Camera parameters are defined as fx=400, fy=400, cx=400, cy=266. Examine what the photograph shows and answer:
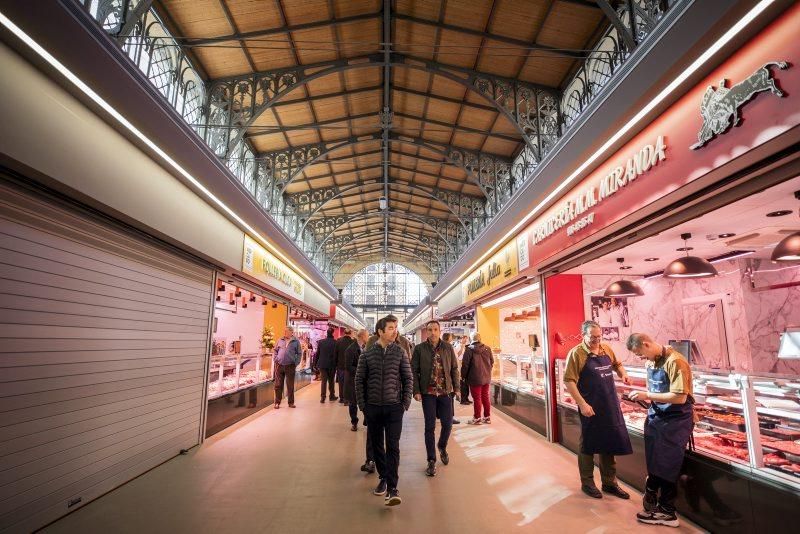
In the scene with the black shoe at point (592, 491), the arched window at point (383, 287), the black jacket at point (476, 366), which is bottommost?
the black shoe at point (592, 491)

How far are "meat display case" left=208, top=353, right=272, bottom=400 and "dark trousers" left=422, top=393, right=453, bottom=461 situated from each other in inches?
142

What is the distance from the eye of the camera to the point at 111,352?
3.98m

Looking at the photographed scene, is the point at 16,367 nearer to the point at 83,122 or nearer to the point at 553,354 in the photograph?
the point at 83,122

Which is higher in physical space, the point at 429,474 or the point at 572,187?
the point at 572,187

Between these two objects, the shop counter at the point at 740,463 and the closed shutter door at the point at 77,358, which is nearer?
the shop counter at the point at 740,463

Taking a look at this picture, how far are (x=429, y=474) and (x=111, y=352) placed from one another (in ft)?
11.5

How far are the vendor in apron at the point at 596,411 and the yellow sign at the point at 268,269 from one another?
5628 mm

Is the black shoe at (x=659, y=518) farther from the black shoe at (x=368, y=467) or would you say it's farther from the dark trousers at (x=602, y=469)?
the black shoe at (x=368, y=467)

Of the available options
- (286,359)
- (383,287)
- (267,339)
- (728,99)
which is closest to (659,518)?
(728,99)

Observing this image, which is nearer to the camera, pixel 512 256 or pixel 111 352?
pixel 111 352

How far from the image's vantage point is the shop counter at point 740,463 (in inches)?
103

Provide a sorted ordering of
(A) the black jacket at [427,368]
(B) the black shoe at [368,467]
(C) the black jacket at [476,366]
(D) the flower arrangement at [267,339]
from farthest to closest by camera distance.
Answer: (D) the flower arrangement at [267,339]
(C) the black jacket at [476,366]
(A) the black jacket at [427,368]
(B) the black shoe at [368,467]

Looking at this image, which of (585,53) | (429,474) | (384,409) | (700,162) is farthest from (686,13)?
(585,53)

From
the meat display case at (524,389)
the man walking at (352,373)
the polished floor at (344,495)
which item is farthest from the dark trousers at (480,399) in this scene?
the man walking at (352,373)
